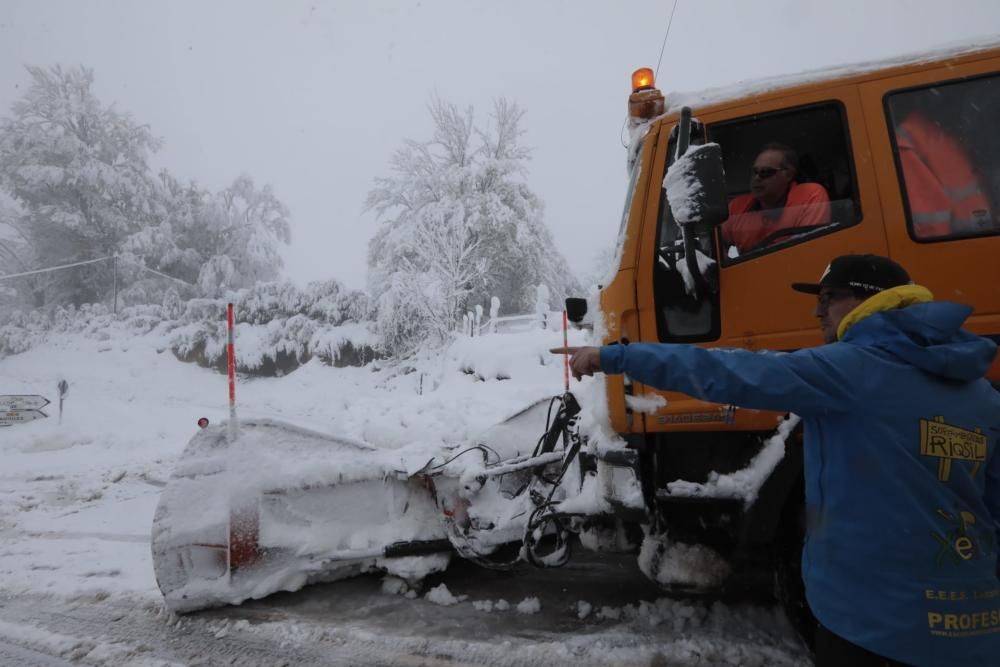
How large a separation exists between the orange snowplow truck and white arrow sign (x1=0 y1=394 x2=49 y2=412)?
8829 millimetres

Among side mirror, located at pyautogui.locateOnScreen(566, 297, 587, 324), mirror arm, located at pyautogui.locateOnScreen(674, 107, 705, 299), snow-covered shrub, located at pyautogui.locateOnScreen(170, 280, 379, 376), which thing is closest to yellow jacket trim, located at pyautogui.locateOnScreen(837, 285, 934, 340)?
mirror arm, located at pyautogui.locateOnScreen(674, 107, 705, 299)

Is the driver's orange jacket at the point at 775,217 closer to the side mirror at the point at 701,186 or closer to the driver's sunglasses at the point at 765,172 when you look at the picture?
the driver's sunglasses at the point at 765,172

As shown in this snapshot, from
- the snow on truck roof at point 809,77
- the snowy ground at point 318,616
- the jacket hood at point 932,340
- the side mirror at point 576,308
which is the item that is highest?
the snow on truck roof at point 809,77

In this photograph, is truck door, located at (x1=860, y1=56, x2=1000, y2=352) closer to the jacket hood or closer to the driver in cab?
the driver in cab

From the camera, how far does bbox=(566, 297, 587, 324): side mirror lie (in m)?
3.07

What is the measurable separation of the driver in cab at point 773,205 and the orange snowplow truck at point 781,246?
15 mm

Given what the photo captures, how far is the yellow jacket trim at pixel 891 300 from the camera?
1348mm

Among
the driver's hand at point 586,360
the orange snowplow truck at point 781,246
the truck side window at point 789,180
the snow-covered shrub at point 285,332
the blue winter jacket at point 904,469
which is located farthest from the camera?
the snow-covered shrub at point 285,332

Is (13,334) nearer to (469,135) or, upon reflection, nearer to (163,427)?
(163,427)

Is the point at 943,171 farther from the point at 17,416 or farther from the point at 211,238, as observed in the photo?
the point at 211,238

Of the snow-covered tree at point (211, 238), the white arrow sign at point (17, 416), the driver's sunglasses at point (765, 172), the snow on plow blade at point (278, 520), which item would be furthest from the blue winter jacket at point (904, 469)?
the snow-covered tree at point (211, 238)

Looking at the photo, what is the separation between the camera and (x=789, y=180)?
2.51 m

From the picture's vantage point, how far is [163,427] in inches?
388

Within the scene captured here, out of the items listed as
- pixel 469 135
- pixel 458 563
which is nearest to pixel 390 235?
pixel 469 135
